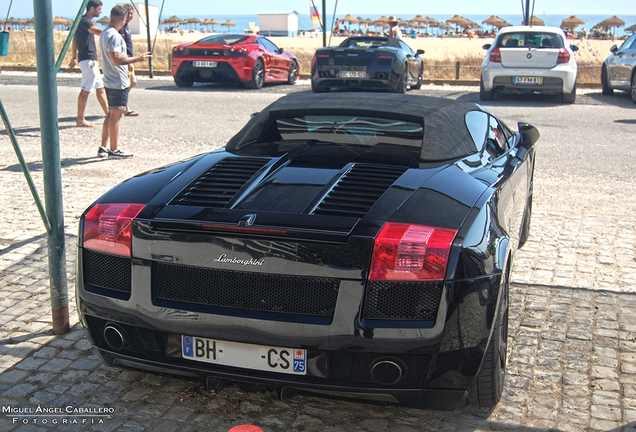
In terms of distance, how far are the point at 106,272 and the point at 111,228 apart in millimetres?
193

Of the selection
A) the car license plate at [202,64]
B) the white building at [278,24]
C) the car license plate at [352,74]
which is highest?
the white building at [278,24]

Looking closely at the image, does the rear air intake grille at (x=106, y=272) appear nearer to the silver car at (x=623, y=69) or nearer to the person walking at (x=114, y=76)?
the person walking at (x=114, y=76)

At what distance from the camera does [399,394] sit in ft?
→ 8.90

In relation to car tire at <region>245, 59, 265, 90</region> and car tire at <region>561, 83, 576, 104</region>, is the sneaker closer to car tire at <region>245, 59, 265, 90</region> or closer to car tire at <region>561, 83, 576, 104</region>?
car tire at <region>245, 59, 265, 90</region>

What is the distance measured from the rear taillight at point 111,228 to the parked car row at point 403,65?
1223 centimetres


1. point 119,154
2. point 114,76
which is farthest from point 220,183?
point 119,154

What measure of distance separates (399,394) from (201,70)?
1499 cm

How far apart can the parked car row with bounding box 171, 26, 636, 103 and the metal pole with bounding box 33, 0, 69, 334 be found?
11.6m

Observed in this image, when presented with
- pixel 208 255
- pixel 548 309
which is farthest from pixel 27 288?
pixel 548 309

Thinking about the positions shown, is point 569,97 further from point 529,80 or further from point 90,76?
point 90,76

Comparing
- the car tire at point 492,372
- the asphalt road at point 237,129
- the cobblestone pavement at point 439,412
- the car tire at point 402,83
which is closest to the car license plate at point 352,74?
the car tire at point 402,83

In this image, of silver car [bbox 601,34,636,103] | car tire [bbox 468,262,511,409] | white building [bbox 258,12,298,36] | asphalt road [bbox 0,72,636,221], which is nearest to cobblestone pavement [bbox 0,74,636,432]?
car tire [bbox 468,262,511,409]

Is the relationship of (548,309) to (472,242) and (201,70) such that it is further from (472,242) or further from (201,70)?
(201,70)

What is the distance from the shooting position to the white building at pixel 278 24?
10175 centimetres
